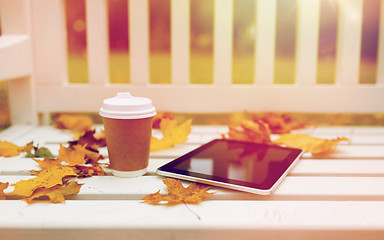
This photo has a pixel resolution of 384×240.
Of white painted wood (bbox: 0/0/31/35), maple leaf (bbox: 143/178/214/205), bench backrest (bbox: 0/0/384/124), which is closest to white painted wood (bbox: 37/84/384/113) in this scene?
bench backrest (bbox: 0/0/384/124)

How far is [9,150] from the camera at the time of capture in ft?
3.74

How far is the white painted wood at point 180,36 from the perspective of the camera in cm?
160

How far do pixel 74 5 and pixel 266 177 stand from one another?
6.13m

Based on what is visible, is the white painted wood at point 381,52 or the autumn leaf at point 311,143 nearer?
the autumn leaf at point 311,143

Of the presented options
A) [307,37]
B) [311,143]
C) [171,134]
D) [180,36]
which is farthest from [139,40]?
[311,143]

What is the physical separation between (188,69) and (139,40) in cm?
23

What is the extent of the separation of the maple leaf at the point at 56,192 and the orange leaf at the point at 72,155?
173 millimetres

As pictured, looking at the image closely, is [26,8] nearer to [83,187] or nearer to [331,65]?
[83,187]

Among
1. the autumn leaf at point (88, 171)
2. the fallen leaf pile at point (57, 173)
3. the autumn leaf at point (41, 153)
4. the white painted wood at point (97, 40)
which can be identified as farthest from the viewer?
the white painted wood at point (97, 40)

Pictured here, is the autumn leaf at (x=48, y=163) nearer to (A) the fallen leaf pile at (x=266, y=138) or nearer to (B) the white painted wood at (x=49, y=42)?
(A) the fallen leaf pile at (x=266, y=138)

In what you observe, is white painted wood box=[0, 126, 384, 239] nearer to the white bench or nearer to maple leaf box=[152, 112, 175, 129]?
the white bench

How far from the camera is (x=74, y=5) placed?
634 centimetres

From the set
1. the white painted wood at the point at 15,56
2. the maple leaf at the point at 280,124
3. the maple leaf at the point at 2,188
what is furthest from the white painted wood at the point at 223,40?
the maple leaf at the point at 2,188

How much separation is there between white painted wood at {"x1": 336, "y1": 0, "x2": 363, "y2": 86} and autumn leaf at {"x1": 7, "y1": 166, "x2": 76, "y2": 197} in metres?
1.21
